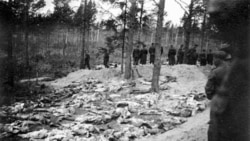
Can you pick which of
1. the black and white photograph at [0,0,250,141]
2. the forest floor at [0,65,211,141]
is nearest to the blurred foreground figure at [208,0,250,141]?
the black and white photograph at [0,0,250,141]

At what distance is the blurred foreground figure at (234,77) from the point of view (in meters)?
1.76

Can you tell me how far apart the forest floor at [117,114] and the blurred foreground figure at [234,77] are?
201 cm

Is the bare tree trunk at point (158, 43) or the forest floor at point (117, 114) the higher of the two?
the bare tree trunk at point (158, 43)

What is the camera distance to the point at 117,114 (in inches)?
280

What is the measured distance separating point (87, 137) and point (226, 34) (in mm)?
4742

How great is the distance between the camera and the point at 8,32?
12.9 metres

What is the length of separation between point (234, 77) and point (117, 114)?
5.65 meters

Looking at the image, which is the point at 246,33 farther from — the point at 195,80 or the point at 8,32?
the point at 8,32

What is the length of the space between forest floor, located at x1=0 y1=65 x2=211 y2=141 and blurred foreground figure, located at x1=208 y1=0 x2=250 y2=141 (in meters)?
2.01

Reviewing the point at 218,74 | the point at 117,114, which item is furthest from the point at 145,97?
the point at 218,74

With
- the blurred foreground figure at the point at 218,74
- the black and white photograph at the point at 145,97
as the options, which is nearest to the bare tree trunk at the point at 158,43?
the black and white photograph at the point at 145,97

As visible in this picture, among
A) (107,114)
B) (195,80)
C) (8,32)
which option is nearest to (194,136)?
(107,114)

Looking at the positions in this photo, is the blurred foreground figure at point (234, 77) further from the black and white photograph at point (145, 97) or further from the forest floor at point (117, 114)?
the forest floor at point (117, 114)

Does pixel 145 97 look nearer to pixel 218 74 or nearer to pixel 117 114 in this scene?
pixel 117 114
